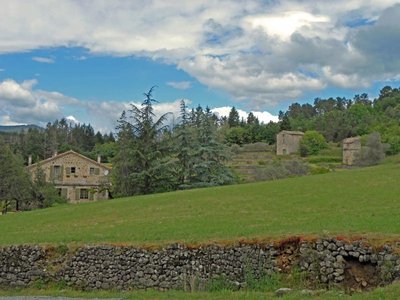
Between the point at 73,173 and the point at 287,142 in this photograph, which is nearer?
the point at 73,173

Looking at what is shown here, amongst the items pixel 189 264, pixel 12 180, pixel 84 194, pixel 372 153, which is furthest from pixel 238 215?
pixel 372 153

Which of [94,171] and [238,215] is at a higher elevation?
[94,171]

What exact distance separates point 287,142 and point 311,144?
375 inches

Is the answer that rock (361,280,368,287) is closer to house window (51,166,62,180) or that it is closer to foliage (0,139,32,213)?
foliage (0,139,32,213)

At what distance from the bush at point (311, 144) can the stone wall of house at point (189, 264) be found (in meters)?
124

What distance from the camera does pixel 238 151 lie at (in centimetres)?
14050

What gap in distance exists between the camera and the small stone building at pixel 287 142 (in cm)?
15188

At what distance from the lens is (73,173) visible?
9900 cm

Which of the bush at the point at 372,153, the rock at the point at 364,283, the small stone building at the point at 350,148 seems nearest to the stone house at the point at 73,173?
the bush at the point at 372,153

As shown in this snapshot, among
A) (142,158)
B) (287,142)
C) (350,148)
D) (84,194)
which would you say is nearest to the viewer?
(142,158)

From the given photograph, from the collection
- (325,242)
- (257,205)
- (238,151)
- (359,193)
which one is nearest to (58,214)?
(257,205)

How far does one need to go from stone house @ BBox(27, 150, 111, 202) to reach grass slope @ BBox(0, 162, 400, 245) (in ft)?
176

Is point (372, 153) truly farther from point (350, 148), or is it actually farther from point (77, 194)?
point (77, 194)

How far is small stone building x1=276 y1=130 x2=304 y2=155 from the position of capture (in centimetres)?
15188
